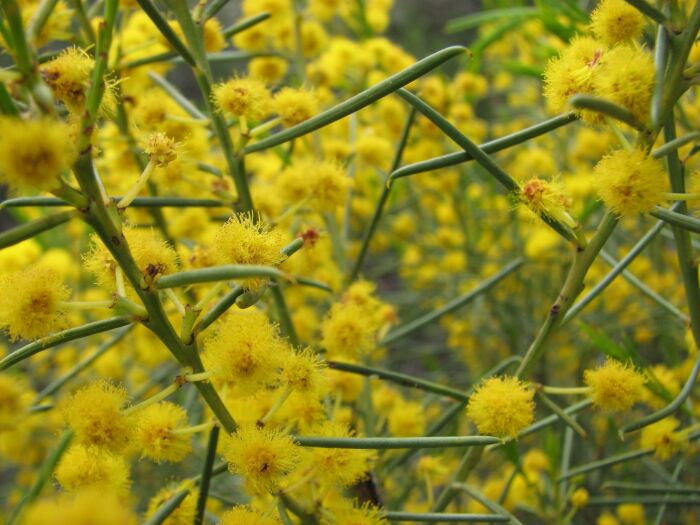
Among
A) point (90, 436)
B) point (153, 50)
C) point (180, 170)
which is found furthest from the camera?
→ point (153, 50)

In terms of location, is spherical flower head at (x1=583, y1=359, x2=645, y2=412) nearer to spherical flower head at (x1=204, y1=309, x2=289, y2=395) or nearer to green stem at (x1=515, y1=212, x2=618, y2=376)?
green stem at (x1=515, y1=212, x2=618, y2=376)

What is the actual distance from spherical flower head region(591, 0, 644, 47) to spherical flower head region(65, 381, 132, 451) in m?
0.68

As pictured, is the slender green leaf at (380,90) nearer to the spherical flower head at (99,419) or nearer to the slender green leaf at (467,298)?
the spherical flower head at (99,419)

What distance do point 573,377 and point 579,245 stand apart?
134 centimetres

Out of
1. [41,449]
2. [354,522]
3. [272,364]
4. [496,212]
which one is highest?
[272,364]

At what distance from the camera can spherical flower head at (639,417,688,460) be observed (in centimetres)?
100

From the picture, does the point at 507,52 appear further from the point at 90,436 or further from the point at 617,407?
the point at 90,436

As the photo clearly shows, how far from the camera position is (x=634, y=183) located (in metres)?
0.72

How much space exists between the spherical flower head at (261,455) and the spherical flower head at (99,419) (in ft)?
0.37

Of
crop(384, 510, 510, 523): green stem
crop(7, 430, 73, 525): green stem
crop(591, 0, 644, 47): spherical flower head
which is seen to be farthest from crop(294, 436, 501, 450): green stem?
crop(591, 0, 644, 47): spherical flower head

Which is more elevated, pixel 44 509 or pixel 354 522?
pixel 44 509

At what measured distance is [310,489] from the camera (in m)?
0.86

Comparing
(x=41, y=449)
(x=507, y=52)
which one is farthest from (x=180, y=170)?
(x=507, y=52)

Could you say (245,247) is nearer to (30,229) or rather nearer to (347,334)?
(30,229)
